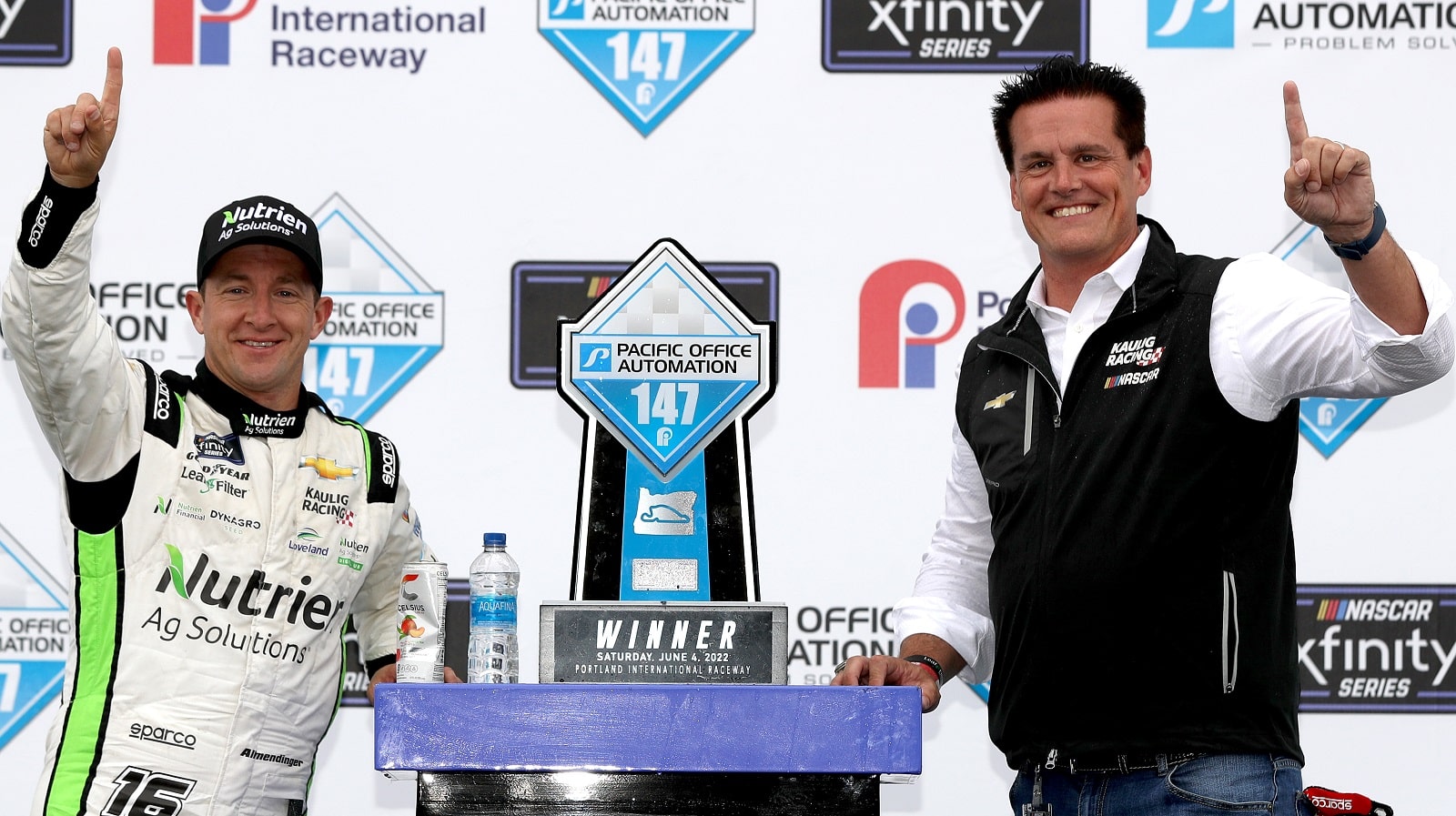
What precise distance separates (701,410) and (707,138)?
1.21 metres

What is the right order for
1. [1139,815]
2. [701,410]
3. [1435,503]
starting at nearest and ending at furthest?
[1139,815]
[701,410]
[1435,503]

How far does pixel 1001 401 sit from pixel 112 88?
1168 mm

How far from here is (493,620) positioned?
1655 millimetres

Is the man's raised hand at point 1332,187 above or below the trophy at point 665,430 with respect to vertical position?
above

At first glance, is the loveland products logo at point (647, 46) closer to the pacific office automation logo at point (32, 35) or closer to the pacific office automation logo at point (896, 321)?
the pacific office automation logo at point (896, 321)

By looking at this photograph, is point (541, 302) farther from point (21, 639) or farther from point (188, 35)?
point (21, 639)

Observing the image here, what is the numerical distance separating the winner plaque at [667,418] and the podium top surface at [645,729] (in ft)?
1.30

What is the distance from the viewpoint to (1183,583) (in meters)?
1.70

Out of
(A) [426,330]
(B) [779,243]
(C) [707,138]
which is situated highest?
(C) [707,138]

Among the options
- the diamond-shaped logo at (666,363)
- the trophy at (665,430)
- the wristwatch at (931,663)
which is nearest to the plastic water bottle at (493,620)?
the trophy at (665,430)

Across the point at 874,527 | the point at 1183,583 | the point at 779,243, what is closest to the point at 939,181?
the point at 779,243

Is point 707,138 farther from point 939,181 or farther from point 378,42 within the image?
point 378,42

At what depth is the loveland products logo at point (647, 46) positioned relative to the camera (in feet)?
9.66

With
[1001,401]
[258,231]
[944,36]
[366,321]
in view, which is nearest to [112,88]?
[258,231]
